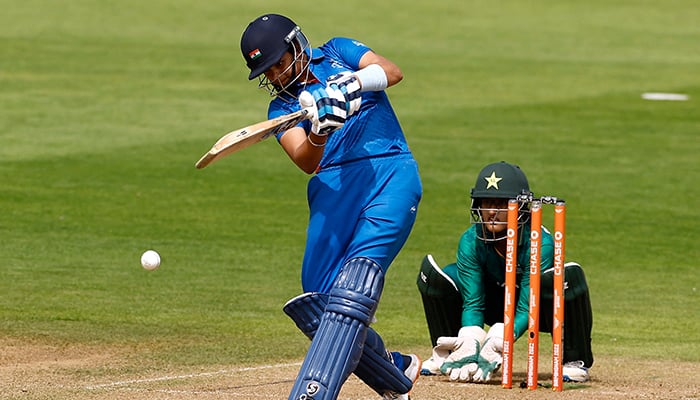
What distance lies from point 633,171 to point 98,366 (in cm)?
981

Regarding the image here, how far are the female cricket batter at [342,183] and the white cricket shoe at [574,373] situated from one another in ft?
4.24

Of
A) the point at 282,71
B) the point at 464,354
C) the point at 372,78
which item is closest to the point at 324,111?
the point at 372,78

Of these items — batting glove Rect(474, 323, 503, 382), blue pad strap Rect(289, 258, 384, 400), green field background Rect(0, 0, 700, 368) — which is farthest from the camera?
green field background Rect(0, 0, 700, 368)

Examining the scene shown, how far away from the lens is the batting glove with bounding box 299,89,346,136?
5.54 m

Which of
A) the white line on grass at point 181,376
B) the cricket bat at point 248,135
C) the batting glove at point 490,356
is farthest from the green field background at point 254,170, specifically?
the cricket bat at point 248,135

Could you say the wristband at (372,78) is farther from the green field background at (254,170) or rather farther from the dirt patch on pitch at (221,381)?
the green field background at (254,170)

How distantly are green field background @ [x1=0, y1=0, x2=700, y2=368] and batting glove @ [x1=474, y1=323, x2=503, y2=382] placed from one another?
1038 millimetres

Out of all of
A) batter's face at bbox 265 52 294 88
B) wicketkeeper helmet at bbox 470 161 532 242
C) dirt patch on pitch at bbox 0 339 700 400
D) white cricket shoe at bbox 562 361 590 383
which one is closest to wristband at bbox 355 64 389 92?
batter's face at bbox 265 52 294 88

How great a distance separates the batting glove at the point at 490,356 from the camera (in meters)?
7.07

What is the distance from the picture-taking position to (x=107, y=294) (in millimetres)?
9977

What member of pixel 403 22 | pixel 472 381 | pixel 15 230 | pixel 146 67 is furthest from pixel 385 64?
pixel 403 22

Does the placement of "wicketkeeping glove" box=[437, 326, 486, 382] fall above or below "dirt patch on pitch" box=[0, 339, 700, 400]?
above

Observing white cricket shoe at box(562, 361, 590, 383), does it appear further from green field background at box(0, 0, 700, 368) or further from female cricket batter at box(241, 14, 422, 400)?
female cricket batter at box(241, 14, 422, 400)

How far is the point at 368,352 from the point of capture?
6023mm
